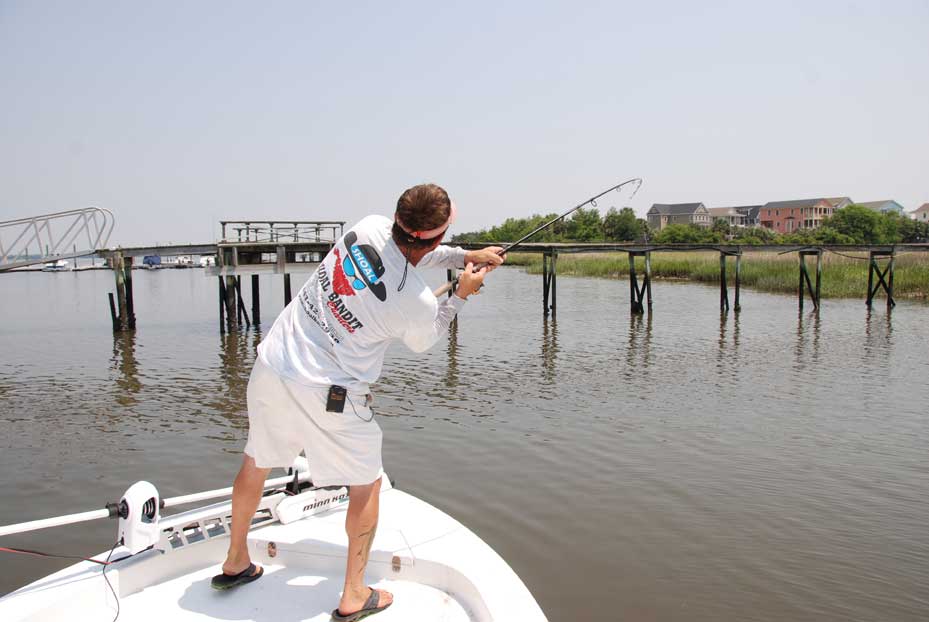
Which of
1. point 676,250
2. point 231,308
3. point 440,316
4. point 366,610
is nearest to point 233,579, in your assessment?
point 366,610

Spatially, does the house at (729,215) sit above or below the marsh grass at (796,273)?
above

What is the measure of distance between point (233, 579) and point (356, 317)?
1.33 m

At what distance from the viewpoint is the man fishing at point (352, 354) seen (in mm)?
2785

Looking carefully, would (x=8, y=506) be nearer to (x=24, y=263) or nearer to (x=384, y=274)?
(x=384, y=274)

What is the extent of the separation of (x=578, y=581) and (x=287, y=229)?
18720 millimetres

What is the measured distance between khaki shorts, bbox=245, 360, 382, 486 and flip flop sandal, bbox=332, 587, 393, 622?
0.48 meters

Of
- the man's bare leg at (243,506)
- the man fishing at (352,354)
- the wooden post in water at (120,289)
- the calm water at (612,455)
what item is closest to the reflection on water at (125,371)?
the calm water at (612,455)

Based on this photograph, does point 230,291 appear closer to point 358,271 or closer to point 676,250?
point 676,250

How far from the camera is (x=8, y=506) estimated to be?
595cm

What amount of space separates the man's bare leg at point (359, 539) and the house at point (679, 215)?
5435 inches

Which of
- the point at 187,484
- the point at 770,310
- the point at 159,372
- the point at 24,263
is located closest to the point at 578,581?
the point at 187,484

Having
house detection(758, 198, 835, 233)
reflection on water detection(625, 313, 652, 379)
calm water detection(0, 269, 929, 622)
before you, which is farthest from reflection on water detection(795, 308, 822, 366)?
Answer: house detection(758, 198, 835, 233)

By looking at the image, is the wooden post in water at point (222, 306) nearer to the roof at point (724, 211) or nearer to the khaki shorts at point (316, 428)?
the khaki shorts at point (316, 428)

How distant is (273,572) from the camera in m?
3.28
